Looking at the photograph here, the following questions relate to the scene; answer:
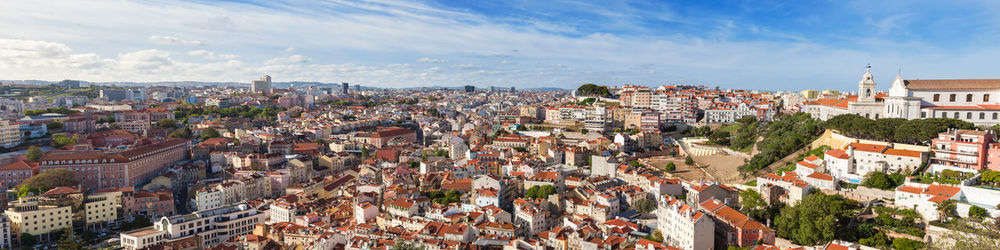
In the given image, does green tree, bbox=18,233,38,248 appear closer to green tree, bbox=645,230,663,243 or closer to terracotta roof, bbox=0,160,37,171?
terracotta roof, bbox=0,160,37,171

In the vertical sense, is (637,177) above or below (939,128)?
below

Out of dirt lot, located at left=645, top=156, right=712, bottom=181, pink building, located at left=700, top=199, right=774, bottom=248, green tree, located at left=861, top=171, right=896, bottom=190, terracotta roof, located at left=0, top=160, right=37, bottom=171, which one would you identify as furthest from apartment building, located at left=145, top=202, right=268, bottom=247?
green tree, located at left=861, top=171, right=896, bottom=190

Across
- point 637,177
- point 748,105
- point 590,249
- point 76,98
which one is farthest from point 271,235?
point 76,98

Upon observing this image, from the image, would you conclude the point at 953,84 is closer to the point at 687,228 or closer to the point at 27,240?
the point at 687,228

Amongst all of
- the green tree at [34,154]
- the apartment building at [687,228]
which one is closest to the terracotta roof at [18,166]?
the green tree at [34,154]

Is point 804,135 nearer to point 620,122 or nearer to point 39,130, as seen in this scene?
point 620,122

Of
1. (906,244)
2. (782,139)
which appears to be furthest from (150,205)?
(782,139)

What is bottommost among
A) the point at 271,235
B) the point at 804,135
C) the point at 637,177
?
the point at 271,235
